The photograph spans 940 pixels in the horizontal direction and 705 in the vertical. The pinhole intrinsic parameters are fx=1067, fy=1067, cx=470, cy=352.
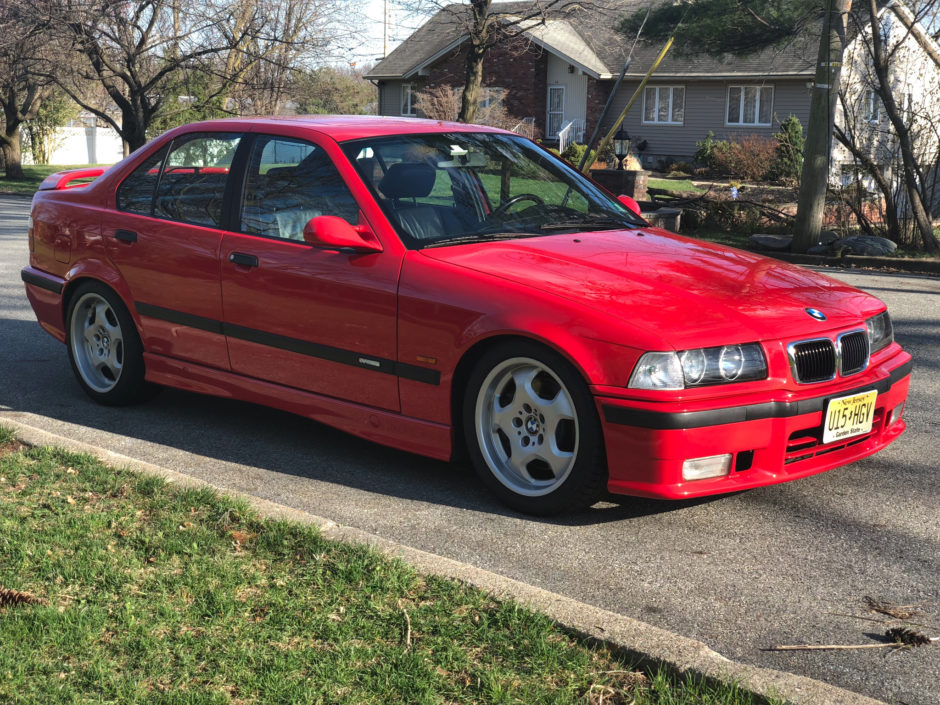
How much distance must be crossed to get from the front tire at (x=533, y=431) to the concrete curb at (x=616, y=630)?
742 millimetres

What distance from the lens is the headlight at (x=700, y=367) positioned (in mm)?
3959

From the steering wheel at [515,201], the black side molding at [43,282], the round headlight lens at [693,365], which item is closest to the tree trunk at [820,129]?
the steering wheel at [515,201]

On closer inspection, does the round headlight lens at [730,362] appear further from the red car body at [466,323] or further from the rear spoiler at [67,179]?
the rear spoiler at [67,179]

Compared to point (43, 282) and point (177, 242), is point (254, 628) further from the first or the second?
point (43, 282)

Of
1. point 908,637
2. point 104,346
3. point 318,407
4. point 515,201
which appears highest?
point 515,201

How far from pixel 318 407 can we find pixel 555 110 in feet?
123

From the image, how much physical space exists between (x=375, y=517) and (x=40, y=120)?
4596 centimetres

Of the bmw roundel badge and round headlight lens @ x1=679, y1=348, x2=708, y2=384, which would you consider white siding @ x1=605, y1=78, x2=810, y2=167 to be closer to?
the bmw roundel badge

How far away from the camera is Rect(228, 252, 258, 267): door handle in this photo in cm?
522

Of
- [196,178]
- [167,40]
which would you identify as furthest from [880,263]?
[167,40]

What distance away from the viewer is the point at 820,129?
14.1 m

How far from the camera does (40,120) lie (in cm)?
4544

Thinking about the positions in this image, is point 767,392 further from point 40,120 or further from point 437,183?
point 40,120

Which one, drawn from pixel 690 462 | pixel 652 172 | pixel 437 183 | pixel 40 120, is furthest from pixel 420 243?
pixel 40 120
